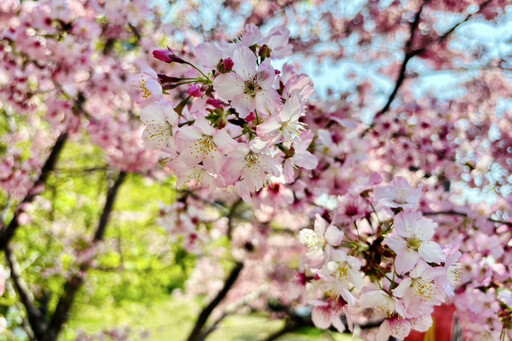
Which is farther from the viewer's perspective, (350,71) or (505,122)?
(350,71)

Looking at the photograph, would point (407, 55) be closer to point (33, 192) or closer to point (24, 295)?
point (33, 192)

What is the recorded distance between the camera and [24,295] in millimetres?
3707

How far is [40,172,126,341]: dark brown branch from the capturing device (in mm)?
4023

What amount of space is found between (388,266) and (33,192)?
133 inches

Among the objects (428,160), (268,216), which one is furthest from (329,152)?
(268,216)

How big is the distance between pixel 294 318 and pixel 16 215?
2.83 meters

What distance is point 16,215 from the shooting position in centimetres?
382

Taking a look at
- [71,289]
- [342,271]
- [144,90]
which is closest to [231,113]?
[144,90]

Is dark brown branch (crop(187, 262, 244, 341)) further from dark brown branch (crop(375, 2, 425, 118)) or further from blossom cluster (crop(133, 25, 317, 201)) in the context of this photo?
blossom cluster (crop(133, 25, 317, 201))

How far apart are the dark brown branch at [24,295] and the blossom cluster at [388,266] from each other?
3.23 meters

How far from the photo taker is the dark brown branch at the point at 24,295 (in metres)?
3.64

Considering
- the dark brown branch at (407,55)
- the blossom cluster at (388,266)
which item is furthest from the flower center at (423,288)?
the dark brown branch at (407,55)

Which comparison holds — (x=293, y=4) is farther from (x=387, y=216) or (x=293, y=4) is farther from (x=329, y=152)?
(x=387, y=216)

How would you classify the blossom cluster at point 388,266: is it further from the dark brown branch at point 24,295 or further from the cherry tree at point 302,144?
the dark brown branch at point 24,295
